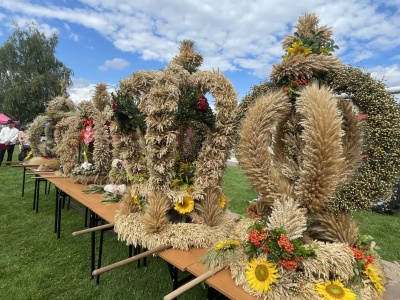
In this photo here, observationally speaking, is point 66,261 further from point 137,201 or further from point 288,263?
point 288,263

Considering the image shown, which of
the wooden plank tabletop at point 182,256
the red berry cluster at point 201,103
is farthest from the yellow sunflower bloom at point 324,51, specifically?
the wooden plank tabletop at point 182,256

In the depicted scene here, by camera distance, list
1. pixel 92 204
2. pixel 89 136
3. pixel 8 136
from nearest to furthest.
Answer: pixel 92 204 < pixel 89 136 < pixel 8 136

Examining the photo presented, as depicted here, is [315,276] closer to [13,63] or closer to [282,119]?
[282,119]

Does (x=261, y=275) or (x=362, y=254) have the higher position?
(x=362, y=254)

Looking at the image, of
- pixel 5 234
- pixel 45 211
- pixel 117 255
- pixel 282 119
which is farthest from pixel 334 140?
pixel 45 211

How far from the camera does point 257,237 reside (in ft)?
5.67

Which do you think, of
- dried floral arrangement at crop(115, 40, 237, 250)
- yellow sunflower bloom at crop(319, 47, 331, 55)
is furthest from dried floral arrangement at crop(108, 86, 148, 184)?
yellow sunflower bloom at crop(319, 47, 331, 55)

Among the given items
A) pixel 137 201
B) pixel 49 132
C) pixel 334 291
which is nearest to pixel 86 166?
pixel 137 201

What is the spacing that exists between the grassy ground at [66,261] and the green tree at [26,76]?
21704 mm

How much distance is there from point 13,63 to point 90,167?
85.1 ft

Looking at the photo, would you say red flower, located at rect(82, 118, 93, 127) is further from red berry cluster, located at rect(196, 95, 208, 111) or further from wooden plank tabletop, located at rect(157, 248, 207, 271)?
wooden plank tabletop, located at rect(157, 248, 207, 271)

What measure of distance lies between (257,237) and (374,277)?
0.79 m

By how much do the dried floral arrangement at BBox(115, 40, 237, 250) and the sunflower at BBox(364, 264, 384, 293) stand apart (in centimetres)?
128

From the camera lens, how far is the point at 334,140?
1.60 metres
